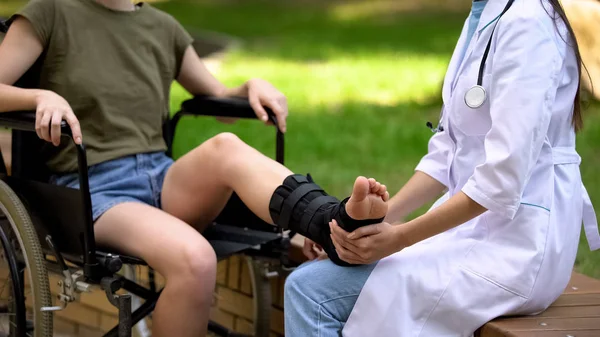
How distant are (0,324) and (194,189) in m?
0.69

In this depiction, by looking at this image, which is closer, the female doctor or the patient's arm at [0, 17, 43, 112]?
the female doctor

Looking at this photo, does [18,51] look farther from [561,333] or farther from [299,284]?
[561,333]

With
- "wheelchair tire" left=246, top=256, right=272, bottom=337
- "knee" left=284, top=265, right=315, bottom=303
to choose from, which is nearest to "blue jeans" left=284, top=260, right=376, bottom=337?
"knee" left=284, top=265, right=315, bottom=303

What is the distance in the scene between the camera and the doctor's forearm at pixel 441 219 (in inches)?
71.3

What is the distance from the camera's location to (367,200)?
1801 mm

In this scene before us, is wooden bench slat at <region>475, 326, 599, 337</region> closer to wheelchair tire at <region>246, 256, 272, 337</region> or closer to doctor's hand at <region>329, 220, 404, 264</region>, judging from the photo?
doctor's hand at <region>329, 220, 404, 264</region>

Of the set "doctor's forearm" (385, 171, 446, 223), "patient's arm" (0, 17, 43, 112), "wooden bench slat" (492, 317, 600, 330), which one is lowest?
"wooden bench slat" (492, 317, 600, 330)

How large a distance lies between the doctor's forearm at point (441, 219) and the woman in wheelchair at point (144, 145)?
21 centimetres

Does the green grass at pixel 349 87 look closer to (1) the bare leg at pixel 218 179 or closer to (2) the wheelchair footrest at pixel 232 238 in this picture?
(2) the wheelchair footrest at pixel 232 238

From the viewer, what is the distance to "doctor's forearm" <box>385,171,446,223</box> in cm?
221

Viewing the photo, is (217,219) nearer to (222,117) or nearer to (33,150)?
(222,117)

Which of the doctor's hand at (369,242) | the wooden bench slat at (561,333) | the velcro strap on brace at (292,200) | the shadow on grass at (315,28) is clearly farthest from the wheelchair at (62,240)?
the shadow on grass at (315,28)

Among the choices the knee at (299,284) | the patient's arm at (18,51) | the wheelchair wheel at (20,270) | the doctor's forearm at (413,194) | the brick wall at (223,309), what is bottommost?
the brick wall at (223,309)

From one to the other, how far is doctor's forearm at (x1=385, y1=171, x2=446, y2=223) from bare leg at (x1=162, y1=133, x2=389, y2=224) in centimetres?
27
